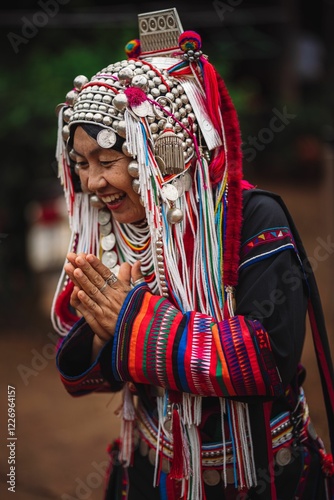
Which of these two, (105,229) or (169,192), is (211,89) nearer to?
(169,192)

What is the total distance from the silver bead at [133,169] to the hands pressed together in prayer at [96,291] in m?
0.29

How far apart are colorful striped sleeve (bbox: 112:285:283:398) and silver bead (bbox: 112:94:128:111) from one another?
615mm

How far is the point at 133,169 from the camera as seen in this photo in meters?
2.00

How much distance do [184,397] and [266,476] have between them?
36 cm

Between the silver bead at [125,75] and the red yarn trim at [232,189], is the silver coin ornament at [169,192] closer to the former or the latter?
the red yarn trim at [232,189]

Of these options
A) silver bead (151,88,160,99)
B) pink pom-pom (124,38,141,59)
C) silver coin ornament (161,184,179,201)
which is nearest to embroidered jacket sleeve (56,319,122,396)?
silver coin ornament (161,184,179,201)

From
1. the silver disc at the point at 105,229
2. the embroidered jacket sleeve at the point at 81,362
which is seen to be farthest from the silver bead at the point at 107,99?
the embroidered jacket sleeve at the point at 81,362

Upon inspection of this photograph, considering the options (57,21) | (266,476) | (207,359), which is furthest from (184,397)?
(57,21)

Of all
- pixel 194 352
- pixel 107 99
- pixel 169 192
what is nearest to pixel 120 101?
pixel 107 99

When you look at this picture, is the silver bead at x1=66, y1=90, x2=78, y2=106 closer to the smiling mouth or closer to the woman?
the woman

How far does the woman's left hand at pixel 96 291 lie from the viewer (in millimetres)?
2023

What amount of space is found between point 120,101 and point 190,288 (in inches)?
25.2

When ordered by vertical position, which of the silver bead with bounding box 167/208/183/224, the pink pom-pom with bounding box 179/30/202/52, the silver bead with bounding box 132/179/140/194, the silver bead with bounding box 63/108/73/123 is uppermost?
the pink pom-pom with bounding box 179/30/202/52

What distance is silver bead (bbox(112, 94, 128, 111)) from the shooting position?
1970 millimetres
